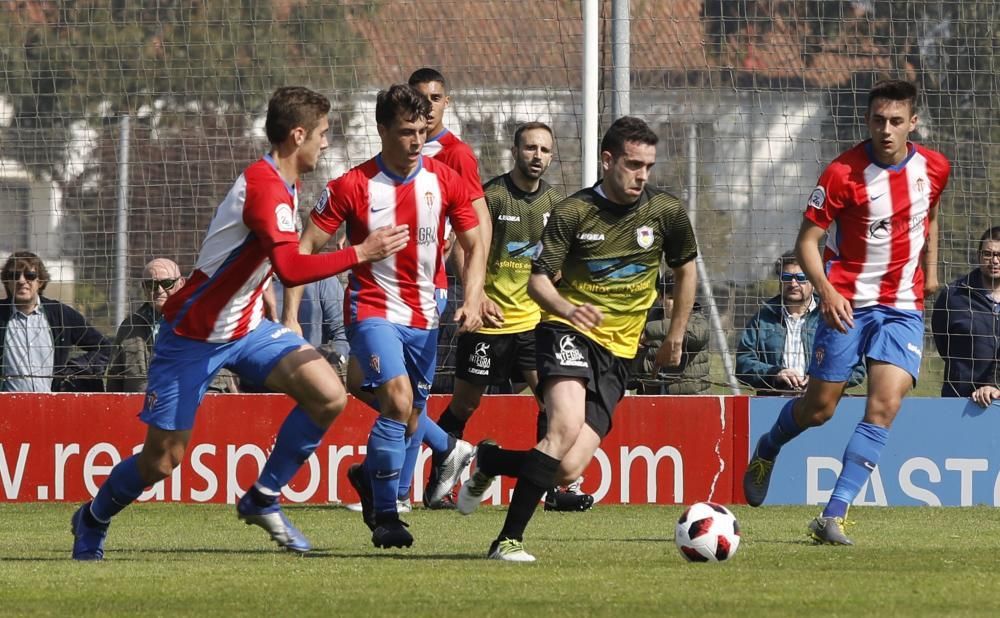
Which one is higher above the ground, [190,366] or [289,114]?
[289,114]

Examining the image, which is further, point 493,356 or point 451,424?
point 451,424

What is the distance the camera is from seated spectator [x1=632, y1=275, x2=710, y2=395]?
40.2 feet

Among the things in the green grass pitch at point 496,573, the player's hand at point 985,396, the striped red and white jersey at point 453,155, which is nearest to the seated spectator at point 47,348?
the green grass pitch at point 496,573

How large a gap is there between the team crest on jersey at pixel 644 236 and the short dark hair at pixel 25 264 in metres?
5.94

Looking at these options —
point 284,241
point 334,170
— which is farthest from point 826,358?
point 334,170

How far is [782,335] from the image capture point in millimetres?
12523

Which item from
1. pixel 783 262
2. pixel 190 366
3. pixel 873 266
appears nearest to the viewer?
pixel 190 366

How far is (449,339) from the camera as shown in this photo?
13.0m

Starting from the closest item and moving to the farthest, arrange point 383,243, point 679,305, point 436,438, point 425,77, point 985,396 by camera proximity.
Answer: point 383,243, point 679,305, point 425,77, point 436,438, point 985,396

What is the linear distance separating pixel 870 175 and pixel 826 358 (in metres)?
0.98

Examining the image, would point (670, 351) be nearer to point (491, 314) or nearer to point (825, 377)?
point (825, 377)

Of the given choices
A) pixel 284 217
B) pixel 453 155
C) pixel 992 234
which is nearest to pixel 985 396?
pixel 992 234

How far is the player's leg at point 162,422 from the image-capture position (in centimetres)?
754

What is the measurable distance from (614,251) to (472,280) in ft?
3.10
